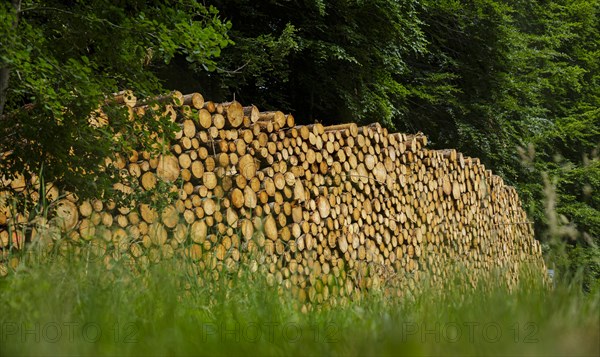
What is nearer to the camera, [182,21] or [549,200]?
[549,200]

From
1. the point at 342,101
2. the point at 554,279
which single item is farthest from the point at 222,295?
the point at 342,101

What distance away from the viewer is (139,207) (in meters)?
4.57

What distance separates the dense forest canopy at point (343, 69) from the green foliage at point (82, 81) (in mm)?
11

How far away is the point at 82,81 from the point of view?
12.5 feet

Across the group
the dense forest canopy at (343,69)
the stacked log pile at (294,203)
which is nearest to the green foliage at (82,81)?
the dense forest canopy at (343,69)

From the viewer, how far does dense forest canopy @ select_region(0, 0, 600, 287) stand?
3.98 metres

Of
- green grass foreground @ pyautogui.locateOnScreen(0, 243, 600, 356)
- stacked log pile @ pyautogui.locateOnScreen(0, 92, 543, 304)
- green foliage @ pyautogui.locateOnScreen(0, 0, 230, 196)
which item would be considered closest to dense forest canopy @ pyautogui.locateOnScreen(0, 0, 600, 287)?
green foliage @ pyautogui.locateOnScreen(0, 0, 230, 196)

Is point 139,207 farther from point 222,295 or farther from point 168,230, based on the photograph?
point 222,295

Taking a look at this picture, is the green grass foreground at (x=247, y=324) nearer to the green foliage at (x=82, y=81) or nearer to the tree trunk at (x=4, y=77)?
the green foliage at (x=82, y=81)

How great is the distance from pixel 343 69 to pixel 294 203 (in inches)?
165

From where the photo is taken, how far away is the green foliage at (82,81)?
3844 millimetres

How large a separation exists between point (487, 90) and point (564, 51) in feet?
16.1

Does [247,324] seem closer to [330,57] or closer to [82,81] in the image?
[82,81]

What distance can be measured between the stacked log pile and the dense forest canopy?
1.25ft
